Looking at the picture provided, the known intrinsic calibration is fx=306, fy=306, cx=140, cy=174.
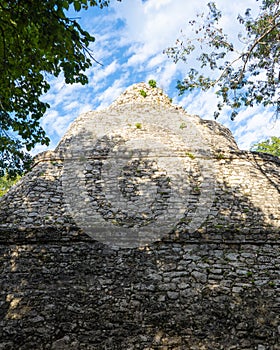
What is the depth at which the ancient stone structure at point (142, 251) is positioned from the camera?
5121mm

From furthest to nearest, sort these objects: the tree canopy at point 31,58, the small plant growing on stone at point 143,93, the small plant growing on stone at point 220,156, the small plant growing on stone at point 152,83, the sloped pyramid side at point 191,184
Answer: the small plant growing on stone at point 152,83 → the small plant growing on stone at point 143,93 → the small plant growing on stone at point 220,156 → the sloped pyramid side at point 191,184 → the tree canopy at point 31,58

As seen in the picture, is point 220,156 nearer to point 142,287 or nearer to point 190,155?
point 190,155

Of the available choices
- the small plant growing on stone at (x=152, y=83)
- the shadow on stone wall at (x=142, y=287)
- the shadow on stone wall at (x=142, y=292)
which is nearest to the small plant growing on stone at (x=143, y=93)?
the small plant growing on stone at (x=152, y=83)

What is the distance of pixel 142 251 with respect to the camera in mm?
6559

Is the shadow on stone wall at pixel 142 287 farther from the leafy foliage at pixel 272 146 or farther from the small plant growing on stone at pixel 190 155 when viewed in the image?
the leafy foliage at pixel 272 146

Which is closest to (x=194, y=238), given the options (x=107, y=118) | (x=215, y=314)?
(x=215, y=314)

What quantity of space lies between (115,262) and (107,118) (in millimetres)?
7522

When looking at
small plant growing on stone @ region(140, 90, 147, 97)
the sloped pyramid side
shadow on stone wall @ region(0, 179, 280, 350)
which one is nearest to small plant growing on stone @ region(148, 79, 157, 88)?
small plant growing on stone @ region(140, 90, 147, 97)

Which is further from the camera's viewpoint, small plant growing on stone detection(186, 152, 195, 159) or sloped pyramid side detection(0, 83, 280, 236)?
small plant growing on stone detection(186, 152, 195, 159)

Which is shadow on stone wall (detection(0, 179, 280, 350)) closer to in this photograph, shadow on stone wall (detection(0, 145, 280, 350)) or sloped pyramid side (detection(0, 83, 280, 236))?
shadow on stone wall (detection(0, 145, 280, 350))

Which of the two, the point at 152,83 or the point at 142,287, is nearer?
the point at 142,287

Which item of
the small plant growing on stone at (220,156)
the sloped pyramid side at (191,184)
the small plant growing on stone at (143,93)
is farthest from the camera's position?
the small plant growing on stone at (143,93)

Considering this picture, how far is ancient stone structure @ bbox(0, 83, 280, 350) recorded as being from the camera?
5121mm

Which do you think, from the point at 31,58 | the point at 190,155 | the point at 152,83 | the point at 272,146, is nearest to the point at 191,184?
the point at 190,155
